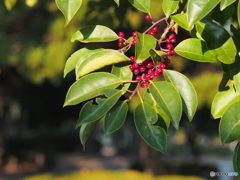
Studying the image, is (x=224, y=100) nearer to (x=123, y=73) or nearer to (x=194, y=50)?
(x=194, y=50)

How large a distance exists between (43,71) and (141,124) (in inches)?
177

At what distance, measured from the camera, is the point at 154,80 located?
94 centimetres

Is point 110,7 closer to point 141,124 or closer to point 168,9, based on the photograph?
point 168,9

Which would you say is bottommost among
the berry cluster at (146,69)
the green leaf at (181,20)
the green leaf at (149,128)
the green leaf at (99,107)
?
the green leaf at (149,128)

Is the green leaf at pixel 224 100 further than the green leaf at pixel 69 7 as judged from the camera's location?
Yes

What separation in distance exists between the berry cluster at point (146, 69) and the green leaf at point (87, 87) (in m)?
0.05

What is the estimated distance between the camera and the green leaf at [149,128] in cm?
86

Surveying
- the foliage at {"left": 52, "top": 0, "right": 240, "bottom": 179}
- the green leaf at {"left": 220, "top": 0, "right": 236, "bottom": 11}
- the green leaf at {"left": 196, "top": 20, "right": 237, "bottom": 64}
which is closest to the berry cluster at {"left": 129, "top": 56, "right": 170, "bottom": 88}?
the foliage at {"left": 52, "top": 0, "right": 240, "bottom": 179}

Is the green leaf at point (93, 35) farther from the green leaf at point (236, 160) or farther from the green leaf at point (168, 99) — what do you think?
the green leaf at point (236, 160)

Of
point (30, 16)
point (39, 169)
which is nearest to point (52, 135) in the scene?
point (39, 169)

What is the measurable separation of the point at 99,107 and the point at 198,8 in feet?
0.96

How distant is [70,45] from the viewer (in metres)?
4.74

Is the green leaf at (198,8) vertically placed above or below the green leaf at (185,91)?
above

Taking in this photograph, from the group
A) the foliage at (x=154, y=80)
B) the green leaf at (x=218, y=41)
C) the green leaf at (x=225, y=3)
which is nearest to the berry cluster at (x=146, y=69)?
the foliage at (x=154, y=80)
